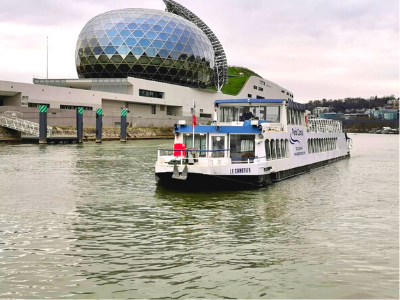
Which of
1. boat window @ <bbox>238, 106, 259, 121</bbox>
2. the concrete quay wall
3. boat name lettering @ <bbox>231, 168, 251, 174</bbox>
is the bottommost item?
boat name lettering @ <bbox>231, 168, 251, 174</bbox>

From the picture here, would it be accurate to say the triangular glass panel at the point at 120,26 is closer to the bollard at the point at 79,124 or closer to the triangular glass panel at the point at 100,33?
the triangular glass panel at the point at 100,33

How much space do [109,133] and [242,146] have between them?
55.5 metres

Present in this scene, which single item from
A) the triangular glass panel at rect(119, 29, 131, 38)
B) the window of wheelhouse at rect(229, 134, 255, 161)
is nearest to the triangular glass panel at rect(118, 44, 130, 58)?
the triangular glass panel at rect(119, 29, 131, 38)

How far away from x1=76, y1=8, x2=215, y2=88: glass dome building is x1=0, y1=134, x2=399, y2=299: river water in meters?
76.6

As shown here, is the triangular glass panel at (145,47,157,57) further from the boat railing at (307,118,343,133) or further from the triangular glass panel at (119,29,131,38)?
the boat railing at (307,118,343,133)

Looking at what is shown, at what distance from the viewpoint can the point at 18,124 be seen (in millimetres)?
64375

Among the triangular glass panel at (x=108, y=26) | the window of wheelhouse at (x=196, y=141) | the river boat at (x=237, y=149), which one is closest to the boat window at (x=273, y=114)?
the river boat at (x=237, y=149)

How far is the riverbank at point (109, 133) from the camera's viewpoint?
6322 cm

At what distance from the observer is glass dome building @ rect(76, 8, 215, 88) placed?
326 feet

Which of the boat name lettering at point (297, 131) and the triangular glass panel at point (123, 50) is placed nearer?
the boat name lettering at point (297, 131)

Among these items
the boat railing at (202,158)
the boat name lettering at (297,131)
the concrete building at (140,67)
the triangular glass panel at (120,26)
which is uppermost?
the triangular glass panel at (120,26)

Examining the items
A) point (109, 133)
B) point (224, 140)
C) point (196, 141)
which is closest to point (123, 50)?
point (109, 133)

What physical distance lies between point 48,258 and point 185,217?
20.7 ft

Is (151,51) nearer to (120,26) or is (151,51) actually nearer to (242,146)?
(120,26)
